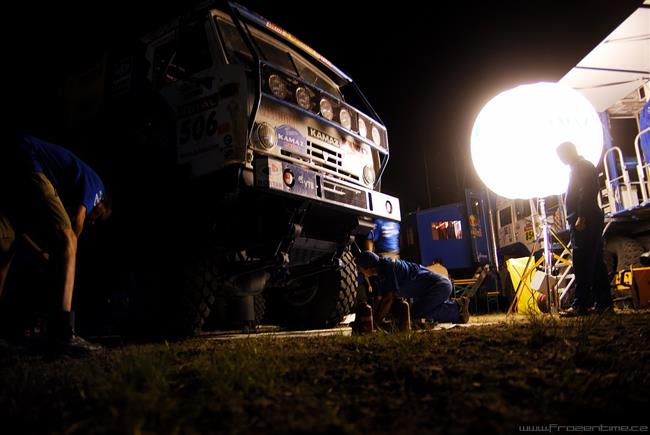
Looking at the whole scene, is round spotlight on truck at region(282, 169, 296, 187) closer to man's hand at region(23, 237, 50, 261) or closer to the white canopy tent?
man's hand at region(23, 237, 50, 261)

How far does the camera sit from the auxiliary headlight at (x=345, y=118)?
14.9ft

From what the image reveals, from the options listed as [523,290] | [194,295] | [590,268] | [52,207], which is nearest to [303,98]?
[194,295]

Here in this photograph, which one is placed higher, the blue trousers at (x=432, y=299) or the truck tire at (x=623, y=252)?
the truck tire at (x=623, y=252)

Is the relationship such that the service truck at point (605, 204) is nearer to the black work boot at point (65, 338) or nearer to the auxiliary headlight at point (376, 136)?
the auxiliary headlight at point (376, 136)

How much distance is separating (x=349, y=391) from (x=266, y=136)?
2.58m

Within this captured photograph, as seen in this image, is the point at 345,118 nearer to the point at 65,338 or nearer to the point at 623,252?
the point at 65,338

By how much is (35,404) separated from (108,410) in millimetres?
335

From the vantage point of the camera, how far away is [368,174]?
16.0ft

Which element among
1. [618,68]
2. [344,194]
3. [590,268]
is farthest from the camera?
[618,68]

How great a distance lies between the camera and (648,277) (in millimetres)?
5262

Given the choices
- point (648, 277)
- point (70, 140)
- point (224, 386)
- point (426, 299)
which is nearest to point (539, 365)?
point (224, 386)

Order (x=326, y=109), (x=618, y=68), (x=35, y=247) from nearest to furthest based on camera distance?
(x=35, y=247)
(x=326, y=109)
(x=618, y=68)

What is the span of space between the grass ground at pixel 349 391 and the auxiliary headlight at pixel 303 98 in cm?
247

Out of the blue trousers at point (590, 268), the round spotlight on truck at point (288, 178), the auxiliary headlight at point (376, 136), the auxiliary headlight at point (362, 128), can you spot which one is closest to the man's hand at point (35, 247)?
the round spotlight on truck at point (288, 178)
